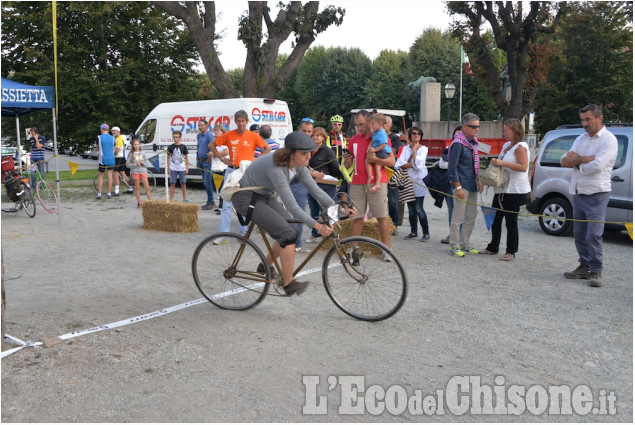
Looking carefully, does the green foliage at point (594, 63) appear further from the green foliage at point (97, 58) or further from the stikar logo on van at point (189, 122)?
the green foliage at point (97, 58)

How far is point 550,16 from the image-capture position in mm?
22766

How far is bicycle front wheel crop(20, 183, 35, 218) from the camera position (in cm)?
1186

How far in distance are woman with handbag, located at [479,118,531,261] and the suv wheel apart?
2.22 metres

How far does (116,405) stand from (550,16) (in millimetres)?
23344

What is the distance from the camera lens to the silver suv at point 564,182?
8.93m

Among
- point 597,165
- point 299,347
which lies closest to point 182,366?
point 299,347

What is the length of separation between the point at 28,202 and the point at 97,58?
19.2 metres

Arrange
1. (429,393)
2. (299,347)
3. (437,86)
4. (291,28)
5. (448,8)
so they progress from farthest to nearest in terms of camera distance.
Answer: (437,86), (448,8), (291,28), (299,347), (429,393)

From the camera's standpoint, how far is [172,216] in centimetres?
1023

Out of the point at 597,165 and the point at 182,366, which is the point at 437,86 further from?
the point at 182,366

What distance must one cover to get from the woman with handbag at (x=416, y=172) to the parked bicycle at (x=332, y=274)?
13.3 ft

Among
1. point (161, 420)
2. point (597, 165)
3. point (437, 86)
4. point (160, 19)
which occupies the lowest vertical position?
point (161, 420)

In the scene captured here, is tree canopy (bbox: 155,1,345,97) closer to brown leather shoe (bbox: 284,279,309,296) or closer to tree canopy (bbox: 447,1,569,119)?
tree canopy (bbox: 447,1,569,119)

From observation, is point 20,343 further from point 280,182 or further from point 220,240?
point 280,182
